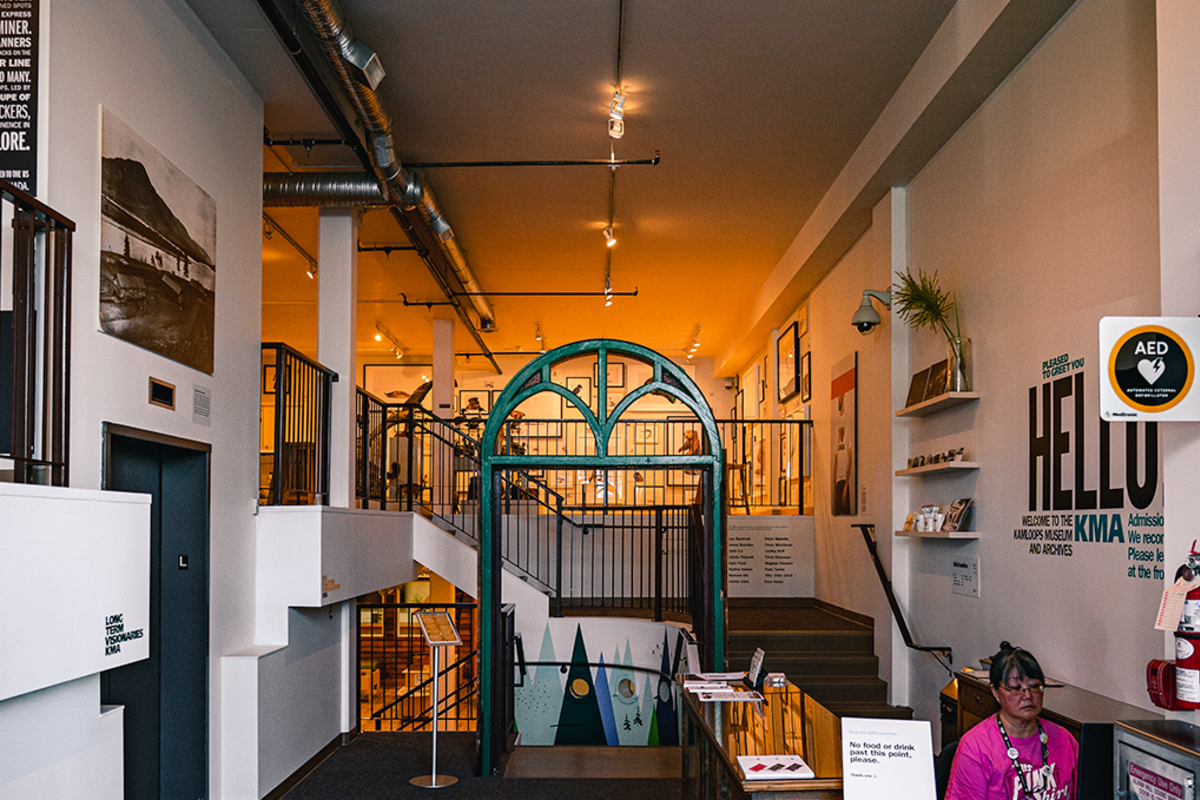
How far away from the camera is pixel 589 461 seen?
689 centimetres

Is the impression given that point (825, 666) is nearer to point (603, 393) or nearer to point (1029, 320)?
point (603, 393)

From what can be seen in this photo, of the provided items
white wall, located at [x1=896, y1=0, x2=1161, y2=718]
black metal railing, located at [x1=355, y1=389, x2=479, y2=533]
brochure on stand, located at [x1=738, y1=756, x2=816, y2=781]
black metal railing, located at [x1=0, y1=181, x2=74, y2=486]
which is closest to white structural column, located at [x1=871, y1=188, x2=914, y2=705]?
white wall, located at [x1=896, y1=0, x2=1161, y2=718]

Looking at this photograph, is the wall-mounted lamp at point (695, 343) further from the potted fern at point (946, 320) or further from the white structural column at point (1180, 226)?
the white structural column at point (1180, 226)

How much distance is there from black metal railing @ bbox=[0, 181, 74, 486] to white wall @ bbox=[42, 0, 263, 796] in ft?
1.09

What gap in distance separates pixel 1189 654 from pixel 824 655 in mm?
6255

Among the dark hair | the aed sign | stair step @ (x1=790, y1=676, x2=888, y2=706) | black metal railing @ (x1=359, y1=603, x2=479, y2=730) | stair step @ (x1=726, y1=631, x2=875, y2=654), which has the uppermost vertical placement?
the aed sign

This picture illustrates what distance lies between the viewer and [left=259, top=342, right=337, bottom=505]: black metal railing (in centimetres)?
699

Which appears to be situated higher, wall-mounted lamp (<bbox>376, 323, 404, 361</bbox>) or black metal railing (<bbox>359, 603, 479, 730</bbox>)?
wall-mounted lamp (<bbox>376, 323, 404, 361</bbox>)

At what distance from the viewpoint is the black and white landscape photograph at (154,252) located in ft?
16.1

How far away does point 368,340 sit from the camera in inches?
728

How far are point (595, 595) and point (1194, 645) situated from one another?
35.1 feet

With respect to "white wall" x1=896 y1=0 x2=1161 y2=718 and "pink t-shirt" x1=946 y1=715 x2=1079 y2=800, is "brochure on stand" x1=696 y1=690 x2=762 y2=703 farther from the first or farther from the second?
"white wall" x1=896 y1=0 x2=1161 y2=718

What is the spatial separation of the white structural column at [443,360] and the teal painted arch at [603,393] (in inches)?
314

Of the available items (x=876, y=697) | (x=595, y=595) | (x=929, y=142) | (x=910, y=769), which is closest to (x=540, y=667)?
(x=595, y=595)
